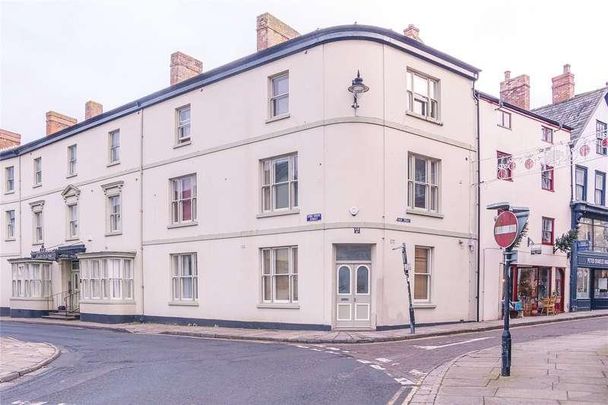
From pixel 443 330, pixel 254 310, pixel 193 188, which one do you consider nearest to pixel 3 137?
pixel 193 188

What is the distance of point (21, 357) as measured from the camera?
13633mm

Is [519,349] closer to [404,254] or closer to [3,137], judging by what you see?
[404,254]

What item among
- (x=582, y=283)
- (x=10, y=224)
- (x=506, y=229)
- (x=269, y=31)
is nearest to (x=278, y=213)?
(x=269, y=31)

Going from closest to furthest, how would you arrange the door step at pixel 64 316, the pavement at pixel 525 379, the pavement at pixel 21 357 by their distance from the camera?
the pavement at pixel 525 379
the pavement at pixel 21 357
the door step at pixel 64 316

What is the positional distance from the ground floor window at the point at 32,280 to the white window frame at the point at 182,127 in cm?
1311

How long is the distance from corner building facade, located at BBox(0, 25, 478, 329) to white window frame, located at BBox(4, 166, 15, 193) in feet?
42.5

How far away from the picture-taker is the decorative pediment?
1165 inches

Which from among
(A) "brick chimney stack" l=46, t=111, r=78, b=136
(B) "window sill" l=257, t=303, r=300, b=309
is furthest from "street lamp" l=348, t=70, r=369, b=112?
(A) "brick chimney stack" l=46, t=111, r=78, b=136

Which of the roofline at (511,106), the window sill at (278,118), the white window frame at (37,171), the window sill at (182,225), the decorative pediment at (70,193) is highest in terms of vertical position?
the roofline at (511,106)

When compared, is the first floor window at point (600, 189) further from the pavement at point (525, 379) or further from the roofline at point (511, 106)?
the pavement at point (525, 379)

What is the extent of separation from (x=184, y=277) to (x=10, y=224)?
726 inches

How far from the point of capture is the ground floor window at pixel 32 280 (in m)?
31.3

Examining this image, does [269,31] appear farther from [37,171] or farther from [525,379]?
[37,171]

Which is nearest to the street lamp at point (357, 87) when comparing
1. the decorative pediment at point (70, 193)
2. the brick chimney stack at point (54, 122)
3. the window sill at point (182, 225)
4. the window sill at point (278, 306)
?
the window sill at point (278, 306)
